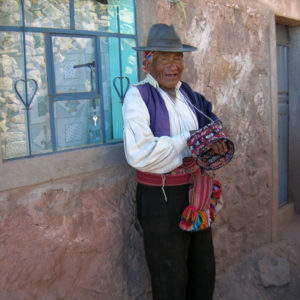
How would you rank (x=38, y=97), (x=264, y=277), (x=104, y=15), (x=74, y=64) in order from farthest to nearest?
(x=264, y=277)
(x=104, y=15)
(x=74, y=64)
(x=38, y=97)

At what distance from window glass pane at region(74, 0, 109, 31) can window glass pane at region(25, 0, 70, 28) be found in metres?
0.08

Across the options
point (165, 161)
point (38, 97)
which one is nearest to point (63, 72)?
point (38, 97)

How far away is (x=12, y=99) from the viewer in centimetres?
211

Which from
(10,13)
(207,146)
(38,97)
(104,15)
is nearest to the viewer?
(207,146)

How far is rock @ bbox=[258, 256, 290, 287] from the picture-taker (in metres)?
3.26

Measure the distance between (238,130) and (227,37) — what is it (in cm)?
79

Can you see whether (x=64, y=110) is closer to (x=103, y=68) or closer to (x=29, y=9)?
(x=103, y=68)

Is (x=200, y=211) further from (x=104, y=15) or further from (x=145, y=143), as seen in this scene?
(x=104, y=15)

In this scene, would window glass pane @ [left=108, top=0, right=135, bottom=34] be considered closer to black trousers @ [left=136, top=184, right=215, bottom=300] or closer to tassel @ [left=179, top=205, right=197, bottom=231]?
black trousers @ [left=136, top=184, right=215, bottom=300]

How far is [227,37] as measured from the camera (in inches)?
124

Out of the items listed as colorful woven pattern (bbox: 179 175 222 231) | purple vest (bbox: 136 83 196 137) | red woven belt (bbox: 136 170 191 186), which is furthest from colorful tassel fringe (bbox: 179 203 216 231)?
purple vest (bbox: 136 83 196 137)

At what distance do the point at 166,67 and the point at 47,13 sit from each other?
77 centimetres

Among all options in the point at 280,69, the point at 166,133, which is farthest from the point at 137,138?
the point at 280,69

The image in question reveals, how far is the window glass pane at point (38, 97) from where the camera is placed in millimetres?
2172
